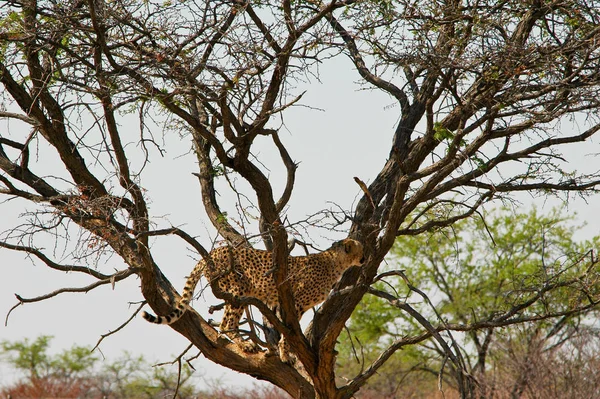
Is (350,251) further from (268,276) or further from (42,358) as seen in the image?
(42,358)

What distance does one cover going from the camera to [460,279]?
727 inches

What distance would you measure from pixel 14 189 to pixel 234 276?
194cm

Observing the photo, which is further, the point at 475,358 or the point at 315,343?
the point at 475,358

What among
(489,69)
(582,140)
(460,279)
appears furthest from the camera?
(460,279)

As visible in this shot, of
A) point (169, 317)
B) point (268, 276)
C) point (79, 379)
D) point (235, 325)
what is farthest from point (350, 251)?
point (79, 379)

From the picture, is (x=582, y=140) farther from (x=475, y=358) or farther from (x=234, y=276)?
(x=475, y=358)

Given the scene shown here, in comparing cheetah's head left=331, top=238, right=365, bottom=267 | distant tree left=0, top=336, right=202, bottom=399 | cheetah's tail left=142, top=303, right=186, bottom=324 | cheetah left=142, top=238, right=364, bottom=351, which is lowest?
cheetah's tail left=142, top=303, right=186, bottom=324

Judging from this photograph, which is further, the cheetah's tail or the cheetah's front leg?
the cheetah's front leg

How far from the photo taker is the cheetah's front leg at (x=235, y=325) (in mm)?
7012

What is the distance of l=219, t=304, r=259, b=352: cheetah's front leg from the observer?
7.01m

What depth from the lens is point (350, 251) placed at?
8.02m

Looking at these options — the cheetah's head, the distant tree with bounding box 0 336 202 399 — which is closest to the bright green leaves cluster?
the distant tree with bounding box 0 336 202 399

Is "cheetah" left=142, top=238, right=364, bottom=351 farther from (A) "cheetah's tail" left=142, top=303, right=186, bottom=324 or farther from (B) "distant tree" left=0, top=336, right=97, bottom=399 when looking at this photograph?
(B) "distant tree" left=0, top=336, right=97, bottom=399

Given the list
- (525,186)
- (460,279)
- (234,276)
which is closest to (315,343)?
(234,276)
